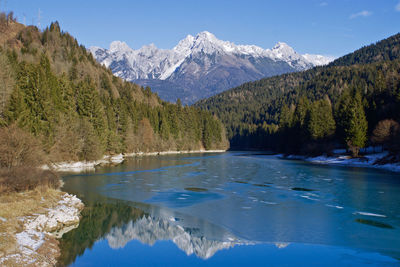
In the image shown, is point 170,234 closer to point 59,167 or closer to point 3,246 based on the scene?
point 3,246

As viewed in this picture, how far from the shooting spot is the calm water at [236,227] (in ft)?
48.6

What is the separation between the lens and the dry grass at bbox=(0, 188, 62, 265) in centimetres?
1307

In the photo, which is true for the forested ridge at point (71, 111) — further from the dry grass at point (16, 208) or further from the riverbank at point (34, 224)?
the riverbank at point (34, 224)

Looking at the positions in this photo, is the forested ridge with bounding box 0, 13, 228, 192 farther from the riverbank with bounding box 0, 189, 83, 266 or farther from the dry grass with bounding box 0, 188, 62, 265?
the riverbank with bounding box 0, 189, 83, 266

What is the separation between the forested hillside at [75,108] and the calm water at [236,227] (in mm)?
21524

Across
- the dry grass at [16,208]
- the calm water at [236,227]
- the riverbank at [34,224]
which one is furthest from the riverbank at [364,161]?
the dry grass at [16,208]

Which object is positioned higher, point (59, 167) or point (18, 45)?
point (18, 45)

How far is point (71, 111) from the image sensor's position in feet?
201

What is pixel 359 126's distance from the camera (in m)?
67.1

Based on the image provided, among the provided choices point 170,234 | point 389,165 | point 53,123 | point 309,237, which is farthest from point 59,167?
point 389,165

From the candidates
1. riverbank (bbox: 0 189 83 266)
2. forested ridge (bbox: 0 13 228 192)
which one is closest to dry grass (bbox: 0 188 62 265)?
riverbank (bbox: 0 189 83 266)

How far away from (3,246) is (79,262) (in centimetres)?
312

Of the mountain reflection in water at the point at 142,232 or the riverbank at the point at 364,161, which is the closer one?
the mountain reflection in water at the point at 142,232

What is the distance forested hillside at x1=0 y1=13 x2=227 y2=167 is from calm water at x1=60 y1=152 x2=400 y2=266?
21524mm
